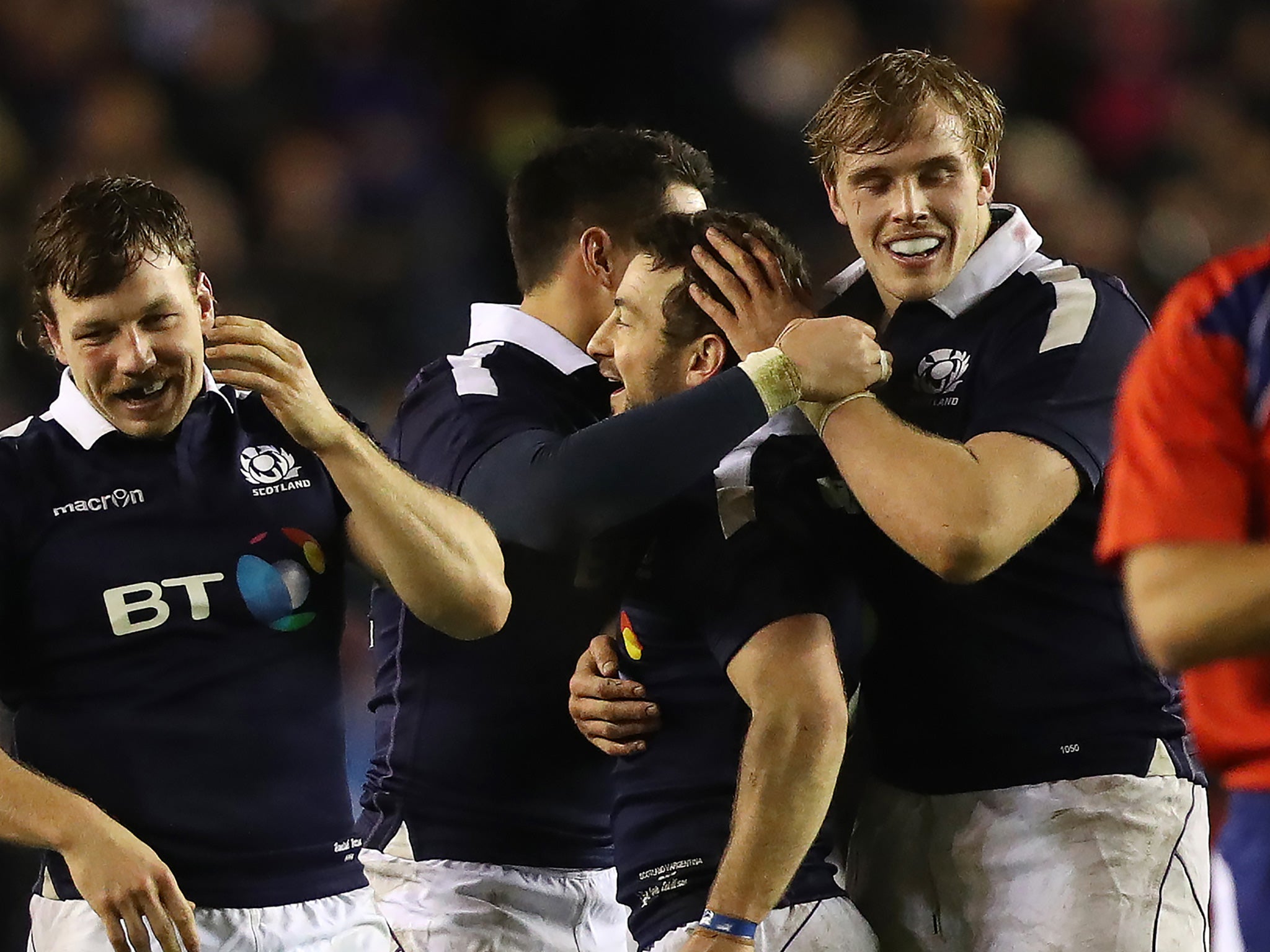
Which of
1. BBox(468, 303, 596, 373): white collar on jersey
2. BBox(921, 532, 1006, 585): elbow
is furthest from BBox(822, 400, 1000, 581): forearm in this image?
BBox(468, 303, 596, 373): white collar on jersey

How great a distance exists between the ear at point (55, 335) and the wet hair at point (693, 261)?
963mm

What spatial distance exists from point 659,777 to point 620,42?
16.4ft

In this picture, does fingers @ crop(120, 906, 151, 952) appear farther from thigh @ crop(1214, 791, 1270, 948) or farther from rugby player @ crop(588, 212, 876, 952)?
thigh @ crop(1214, 791, 1270, 948)

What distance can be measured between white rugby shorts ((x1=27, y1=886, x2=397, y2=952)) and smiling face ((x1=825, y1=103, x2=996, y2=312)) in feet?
4.26

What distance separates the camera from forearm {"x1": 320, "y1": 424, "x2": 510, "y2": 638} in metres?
2.52

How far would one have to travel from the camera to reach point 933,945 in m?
2.49

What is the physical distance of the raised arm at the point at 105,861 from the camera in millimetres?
2215

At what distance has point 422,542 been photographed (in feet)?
8.32

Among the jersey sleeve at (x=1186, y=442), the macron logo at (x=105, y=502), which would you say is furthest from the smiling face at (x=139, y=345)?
the jersey sleeve at (x=1186, y=442)

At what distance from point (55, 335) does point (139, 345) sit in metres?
0.22

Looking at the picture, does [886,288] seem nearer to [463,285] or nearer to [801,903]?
[801,903]

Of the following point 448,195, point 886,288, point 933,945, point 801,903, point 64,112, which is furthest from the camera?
point 448,195

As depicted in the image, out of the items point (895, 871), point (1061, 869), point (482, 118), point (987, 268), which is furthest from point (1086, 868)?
point (482, 118)

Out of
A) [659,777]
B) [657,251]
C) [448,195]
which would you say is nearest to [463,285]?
[448,195]
